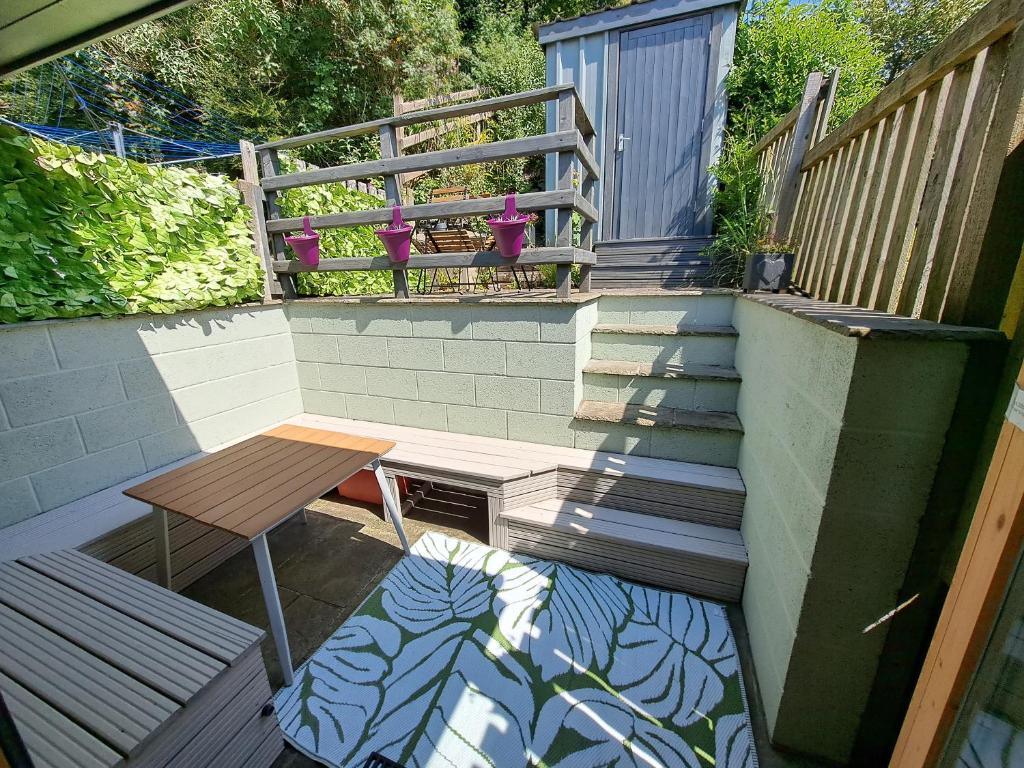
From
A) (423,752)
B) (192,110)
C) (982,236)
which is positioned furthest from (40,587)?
(192,110)

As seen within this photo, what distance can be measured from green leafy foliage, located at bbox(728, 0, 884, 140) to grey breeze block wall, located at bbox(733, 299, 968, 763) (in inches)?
141

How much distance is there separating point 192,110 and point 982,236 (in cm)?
1159

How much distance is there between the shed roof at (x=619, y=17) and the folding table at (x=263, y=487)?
452 centimetres

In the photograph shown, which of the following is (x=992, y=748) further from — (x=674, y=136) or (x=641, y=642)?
(x=674, y=136)

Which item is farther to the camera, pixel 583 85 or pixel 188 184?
pixel 583 85

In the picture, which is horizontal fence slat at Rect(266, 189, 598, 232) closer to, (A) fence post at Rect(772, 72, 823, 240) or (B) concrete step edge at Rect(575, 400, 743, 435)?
(B) concrete step edge at Rect(575, 400, 743, 435)

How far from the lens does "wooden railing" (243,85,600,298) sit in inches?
87.3

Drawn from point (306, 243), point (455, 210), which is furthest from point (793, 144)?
point (306, 243)

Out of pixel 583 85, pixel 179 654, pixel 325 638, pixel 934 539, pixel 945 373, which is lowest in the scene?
pixel 325 638

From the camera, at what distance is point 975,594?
2.42ft

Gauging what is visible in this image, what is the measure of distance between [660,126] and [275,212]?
3637mm

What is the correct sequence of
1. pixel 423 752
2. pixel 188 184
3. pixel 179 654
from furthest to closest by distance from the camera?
pixel 188 184 < pixel 423 752 < pixel 179 654

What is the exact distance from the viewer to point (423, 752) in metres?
1.33

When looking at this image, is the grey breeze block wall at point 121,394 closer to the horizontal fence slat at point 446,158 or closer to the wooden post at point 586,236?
the horizontal fence slat at point 446,158
